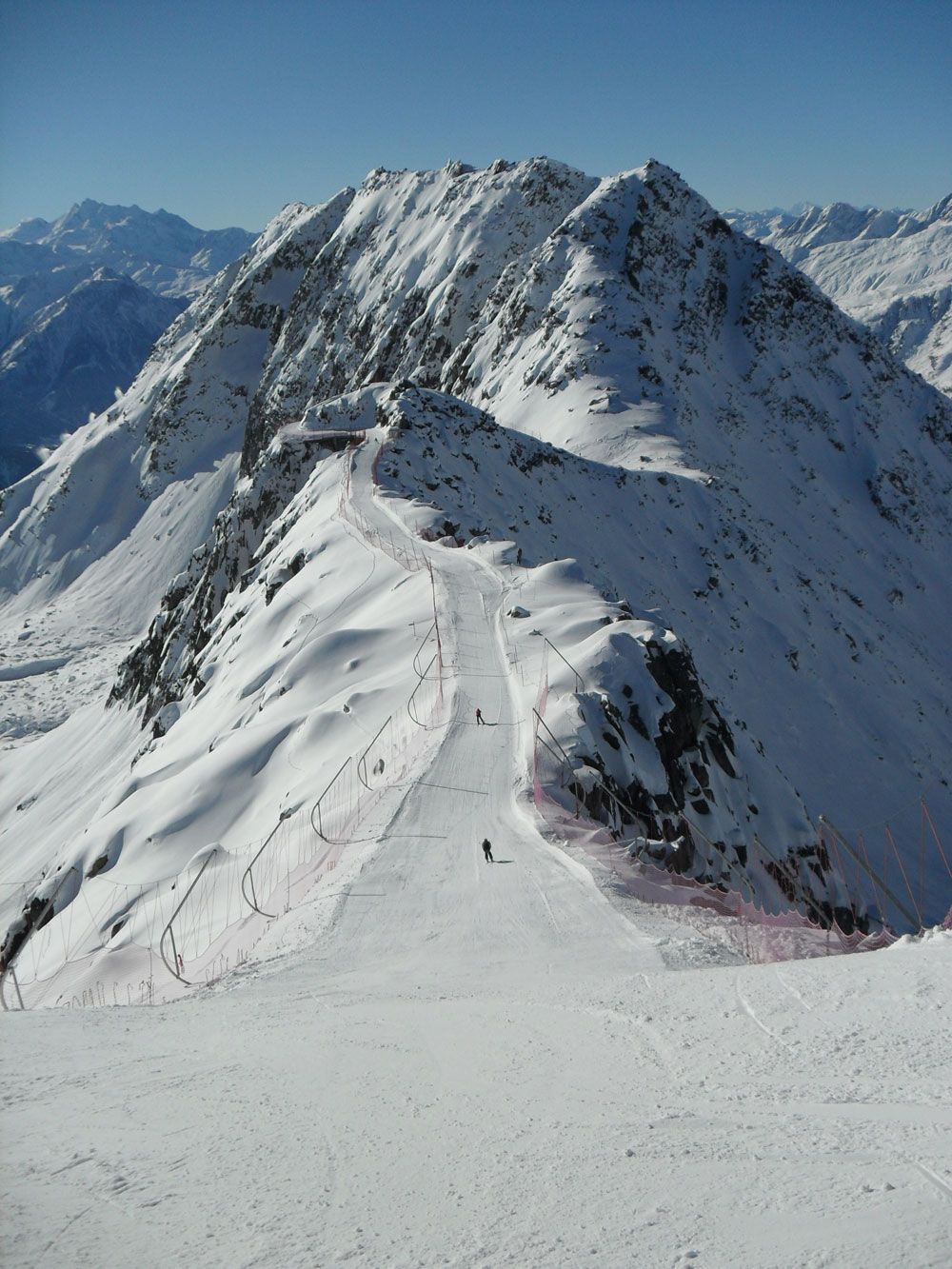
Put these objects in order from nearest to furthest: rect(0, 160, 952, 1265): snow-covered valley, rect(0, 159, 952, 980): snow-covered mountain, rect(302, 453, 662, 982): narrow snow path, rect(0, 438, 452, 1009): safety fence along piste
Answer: rect(0, 160, 952, 1265): snow-covered valley → rect(302, 453, 662, 982): narrow snow path → rect(0, 438, 452, 1009): safety fence along piste → rect(0, 159, 952, 980): snow-covered mountain

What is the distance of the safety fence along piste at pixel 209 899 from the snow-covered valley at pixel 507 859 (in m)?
0.10

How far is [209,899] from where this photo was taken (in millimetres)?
15008

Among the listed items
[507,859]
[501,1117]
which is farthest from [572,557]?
[501,1117]

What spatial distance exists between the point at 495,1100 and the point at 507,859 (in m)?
6.08

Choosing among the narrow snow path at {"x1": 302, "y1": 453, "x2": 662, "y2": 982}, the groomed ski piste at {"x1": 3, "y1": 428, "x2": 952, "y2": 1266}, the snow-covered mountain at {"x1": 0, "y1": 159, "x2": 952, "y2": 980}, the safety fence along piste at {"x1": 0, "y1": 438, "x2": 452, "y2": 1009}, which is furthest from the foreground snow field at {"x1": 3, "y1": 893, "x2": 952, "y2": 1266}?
the snow-covered mountain at {"x1": 0, "y1": 159, "x2": 952, "y2": 980}

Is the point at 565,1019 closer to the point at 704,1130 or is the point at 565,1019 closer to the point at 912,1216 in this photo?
the point at 704,1130

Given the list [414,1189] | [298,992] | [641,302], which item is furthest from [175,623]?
[414,1189]

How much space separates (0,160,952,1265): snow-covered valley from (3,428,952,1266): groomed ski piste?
0.12 ft

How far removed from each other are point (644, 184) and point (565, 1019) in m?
80.5

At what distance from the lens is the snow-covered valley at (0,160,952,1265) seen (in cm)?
574

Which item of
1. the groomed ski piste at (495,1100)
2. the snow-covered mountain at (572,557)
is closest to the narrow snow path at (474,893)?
the groomed ski piste at (495,1100)

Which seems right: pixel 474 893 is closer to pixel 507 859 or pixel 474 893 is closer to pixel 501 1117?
pixel 507 859

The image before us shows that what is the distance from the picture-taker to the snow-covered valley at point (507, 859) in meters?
5.74

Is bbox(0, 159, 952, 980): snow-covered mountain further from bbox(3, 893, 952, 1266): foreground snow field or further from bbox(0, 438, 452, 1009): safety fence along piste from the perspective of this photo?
bbox(3, 893, 952, 1266): foreground snow field
